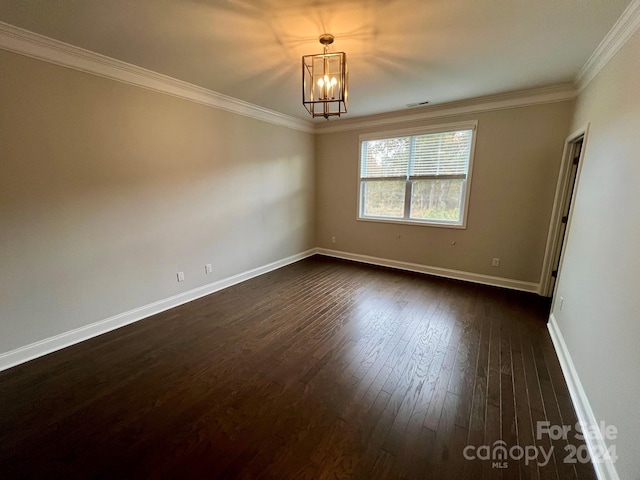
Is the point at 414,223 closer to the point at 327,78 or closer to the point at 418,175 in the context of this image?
the point at 418,175

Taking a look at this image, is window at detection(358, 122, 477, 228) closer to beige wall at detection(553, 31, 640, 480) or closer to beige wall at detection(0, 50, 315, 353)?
beige wall at detection(553, 31, 640, 480)

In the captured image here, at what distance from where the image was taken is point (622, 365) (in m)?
1.33

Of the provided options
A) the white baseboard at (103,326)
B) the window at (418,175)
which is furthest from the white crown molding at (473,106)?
the white baseboard at (103,326)

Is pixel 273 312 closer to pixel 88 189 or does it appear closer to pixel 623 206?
pixel 88 189

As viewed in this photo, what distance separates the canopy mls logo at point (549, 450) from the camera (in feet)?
4.56

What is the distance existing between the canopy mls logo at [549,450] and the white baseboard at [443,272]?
99.0 inches

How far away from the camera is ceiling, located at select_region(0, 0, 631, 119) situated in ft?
5.75

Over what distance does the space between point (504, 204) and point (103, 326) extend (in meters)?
5.23

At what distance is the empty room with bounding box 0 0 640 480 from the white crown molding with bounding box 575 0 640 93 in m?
0.02

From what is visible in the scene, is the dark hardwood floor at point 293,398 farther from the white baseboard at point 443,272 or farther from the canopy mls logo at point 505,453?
the white baseboard at point 443,272

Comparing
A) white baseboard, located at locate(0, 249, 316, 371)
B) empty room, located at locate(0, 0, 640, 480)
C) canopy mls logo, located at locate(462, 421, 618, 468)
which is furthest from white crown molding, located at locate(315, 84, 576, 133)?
canopy mls logo, located at locate(462, 421, 618, 468)

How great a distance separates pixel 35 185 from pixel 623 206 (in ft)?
14.3

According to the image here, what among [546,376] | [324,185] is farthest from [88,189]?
[546,376]

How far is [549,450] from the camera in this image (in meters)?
1.47
